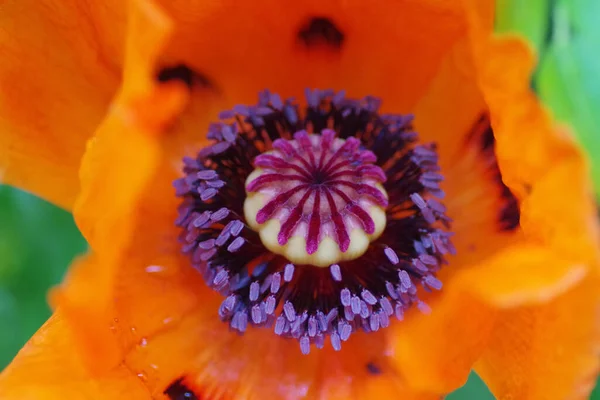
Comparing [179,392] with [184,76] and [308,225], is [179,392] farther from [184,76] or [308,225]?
[184,76]

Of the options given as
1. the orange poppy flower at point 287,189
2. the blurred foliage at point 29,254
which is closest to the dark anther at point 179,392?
the orange poppy flower at point 287,189

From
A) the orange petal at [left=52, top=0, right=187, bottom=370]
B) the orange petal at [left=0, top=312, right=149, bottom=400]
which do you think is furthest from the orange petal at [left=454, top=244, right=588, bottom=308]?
the orange petal at [left=0, top=312, right=149, bottom=400]

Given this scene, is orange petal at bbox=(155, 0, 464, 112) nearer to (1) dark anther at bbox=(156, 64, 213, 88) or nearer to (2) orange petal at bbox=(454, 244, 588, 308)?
(1) dark anther at bbox=(156, 64, 213, 88)

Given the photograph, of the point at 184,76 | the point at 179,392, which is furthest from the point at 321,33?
the point at 179,392

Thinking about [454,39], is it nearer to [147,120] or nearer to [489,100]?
[489,100]

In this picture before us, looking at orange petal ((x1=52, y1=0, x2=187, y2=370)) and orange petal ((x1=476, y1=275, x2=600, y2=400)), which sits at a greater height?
orange petal ((x1=52, y1=0, x2=187, y2=370))

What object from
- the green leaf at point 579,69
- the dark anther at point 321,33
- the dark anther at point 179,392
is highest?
the dark anther at point 321,33

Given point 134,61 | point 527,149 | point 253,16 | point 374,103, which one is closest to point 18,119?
point 253,16

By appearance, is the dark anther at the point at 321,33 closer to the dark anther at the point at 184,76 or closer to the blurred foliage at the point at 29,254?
the dark anther at the point at 184,76
